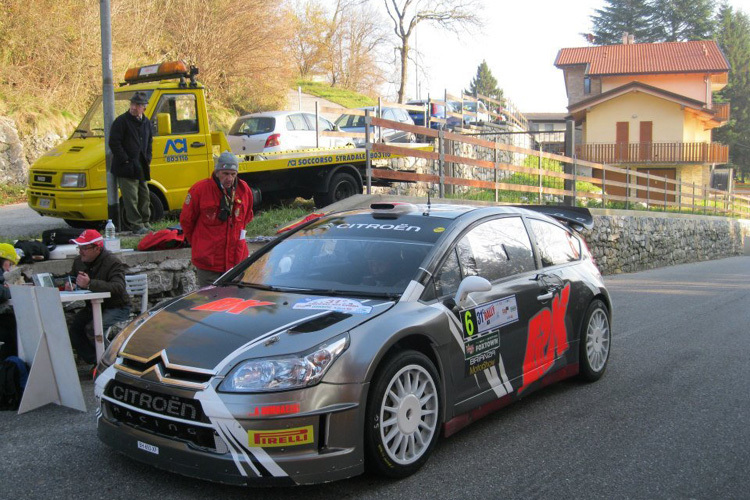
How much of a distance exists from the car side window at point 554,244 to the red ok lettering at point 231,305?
244cm

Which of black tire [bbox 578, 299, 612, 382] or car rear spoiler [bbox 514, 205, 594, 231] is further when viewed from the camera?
car rear spoiler [bbox 514, 205, 594, 231]

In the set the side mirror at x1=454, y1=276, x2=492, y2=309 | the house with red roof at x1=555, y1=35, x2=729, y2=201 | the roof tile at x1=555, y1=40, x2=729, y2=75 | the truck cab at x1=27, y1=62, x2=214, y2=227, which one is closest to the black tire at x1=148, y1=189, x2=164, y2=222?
the truck cab at x1=27, y1=62, x2=214, y2=227

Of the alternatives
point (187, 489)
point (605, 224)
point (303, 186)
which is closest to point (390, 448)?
point (187, 489)

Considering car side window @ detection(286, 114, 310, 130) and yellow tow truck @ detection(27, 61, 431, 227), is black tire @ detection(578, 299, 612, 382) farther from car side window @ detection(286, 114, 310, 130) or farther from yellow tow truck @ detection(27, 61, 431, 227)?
car side window @ detection(286, 114, 310, 130)

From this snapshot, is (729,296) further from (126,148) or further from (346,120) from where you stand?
(346,120)

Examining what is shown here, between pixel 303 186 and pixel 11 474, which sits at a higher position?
pixel 303 186

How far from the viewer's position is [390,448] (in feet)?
13.2

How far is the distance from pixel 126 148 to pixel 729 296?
9.72 metres

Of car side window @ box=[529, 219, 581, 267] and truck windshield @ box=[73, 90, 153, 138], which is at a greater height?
truck windshield @ box=[73, 90, 153, 138]

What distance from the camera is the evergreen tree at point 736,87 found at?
73.6 meters

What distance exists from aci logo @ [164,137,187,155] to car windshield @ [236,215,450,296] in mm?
6165

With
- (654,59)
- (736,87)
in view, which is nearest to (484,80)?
(736,87)

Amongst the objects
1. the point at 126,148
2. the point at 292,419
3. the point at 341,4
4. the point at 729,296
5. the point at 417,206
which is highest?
the point at 341,4

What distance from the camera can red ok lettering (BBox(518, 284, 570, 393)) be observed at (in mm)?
5328
